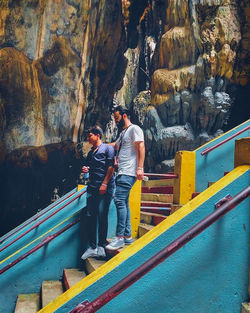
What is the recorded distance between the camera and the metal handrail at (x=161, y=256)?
206cm

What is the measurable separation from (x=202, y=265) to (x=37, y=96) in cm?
840

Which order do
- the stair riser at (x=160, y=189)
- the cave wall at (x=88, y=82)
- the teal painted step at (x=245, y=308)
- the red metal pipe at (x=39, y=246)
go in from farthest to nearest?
the cave wall at (x=88, y=82)
the stair riser at (x=160, y=189)
the red metal pipe at (x=39, y=246)
the teal painted step at (x=245, y=308)

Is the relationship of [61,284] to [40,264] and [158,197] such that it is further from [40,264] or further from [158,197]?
[158,197]

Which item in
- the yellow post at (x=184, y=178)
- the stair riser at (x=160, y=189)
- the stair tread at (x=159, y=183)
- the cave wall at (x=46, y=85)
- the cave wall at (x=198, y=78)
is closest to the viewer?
the yellow post at (x=184, y=178)

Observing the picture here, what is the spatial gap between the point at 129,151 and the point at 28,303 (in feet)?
7.55

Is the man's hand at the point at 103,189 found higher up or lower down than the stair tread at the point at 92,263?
higher up

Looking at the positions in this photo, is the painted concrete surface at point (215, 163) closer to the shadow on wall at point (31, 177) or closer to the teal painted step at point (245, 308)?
the teal painted step at point (245, 308)

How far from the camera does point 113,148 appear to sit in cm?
411

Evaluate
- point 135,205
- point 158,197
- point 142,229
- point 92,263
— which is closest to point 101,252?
point 92,263

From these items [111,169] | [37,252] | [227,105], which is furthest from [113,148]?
[227,105]

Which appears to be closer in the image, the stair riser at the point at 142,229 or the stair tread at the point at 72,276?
the stair tread at the point at 72,276

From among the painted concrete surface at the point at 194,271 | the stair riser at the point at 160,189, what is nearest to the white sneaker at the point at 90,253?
the painted concrete surface at the point at 194,271

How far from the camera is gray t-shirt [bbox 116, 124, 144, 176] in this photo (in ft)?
12.4

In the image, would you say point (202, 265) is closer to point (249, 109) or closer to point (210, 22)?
point (249, 109)
